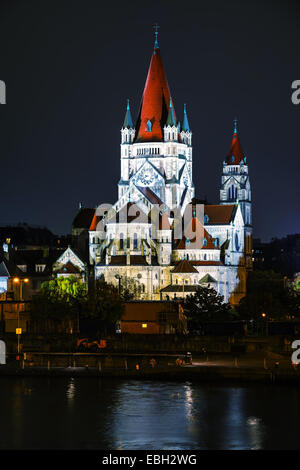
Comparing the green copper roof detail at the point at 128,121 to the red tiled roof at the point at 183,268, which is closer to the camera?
the red tiled roof at the point at 183,268

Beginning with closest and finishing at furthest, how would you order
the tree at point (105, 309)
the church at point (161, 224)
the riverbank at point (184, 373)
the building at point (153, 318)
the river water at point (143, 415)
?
the river water at point (143, 415), the riverbank at point (184, 373), the tree at point (105, 309), the building at point (153, 318), the church at point (161, 224)

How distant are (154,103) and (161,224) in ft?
58.3

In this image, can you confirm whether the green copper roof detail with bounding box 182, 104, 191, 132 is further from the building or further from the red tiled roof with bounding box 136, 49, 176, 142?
the building

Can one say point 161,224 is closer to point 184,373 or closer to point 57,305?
point 57,305

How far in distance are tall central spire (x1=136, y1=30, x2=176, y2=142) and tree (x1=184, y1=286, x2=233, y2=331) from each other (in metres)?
26.6

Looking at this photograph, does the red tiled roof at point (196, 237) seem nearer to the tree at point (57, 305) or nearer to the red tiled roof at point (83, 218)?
the tree at point (57, 305)

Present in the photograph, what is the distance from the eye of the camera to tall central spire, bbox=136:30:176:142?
135 metres

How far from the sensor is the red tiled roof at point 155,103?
134875mm

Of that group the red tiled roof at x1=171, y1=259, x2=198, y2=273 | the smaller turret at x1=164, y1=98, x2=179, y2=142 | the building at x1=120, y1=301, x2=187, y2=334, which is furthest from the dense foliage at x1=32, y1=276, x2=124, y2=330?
the smaller turret at x1=164, y1=98, x2=179, y2=142

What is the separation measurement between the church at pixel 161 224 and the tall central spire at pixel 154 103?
4.9 inches

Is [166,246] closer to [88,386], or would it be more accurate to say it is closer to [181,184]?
[181,184]

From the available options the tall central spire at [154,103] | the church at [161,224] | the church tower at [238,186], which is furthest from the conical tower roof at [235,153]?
the tall central spire at [154,103]

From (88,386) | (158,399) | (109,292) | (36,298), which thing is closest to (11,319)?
(36,298)
